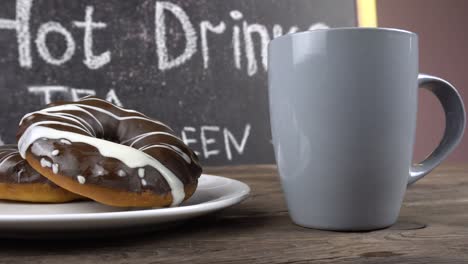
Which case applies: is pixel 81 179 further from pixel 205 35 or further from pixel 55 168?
pixel 205 35

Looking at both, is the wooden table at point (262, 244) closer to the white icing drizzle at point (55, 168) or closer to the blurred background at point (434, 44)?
the white icing drizzle at point (55, 168)

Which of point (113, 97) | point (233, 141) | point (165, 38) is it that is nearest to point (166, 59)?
point (165, 38)

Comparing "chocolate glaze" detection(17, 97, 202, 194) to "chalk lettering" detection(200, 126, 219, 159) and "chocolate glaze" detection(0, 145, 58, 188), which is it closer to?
"chocolate glaze" detection(0, 145, 58, 188)

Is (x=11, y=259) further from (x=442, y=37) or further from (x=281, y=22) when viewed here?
(x=442, y=37)

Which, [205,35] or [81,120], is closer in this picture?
[81,120]

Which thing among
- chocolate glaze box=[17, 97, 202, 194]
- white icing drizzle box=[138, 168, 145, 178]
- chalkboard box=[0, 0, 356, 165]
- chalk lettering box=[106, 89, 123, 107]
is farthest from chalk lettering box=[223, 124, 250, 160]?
white icing drizzle box=[138, 168, 145, 178]

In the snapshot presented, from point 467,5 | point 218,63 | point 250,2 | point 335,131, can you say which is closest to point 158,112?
point 218,63
